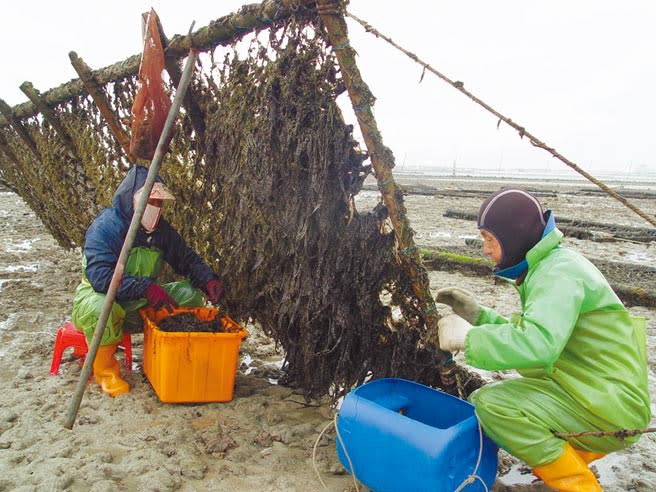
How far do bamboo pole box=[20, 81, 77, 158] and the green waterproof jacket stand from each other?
589 cm

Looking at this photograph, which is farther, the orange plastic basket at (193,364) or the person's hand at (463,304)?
the orange plastic basket at (193,364)

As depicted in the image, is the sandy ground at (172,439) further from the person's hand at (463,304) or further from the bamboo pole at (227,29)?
the bamboo pole at (227,29)

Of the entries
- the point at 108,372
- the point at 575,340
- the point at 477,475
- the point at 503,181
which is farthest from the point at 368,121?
the point at 503,181

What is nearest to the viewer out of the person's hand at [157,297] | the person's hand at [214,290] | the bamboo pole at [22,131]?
the person's hand at [157,297]

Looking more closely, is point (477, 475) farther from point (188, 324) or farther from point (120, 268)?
point (120, 268)

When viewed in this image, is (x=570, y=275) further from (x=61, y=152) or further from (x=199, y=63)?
(x=61, y=152)

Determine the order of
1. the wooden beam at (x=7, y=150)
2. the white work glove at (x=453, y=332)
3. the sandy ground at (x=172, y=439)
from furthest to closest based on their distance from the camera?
the wooden beam at (x=7, y=150)
the sandy ground at (x=172, y=439)
the white work glove at (x=453, y=332)

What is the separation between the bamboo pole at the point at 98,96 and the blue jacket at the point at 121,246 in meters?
1.34

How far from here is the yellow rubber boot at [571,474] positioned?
89.8 inches

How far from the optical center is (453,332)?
2.50m

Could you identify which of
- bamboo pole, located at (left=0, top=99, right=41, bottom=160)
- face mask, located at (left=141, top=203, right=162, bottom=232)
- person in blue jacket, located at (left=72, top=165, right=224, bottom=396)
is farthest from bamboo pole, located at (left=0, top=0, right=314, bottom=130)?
bamboo pole, located at (left=0, top=99, right=41, bottom=160)

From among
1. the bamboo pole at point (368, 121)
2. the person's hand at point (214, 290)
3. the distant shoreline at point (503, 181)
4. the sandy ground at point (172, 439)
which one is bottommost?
the distant shoreline at point (503, 181)

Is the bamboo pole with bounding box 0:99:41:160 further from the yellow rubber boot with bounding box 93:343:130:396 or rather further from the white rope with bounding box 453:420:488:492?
the white rope with bounding box 453:420:488:492

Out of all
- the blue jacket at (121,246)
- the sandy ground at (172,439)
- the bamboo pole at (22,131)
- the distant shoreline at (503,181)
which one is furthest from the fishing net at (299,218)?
the distant shoreline at (503,181)
